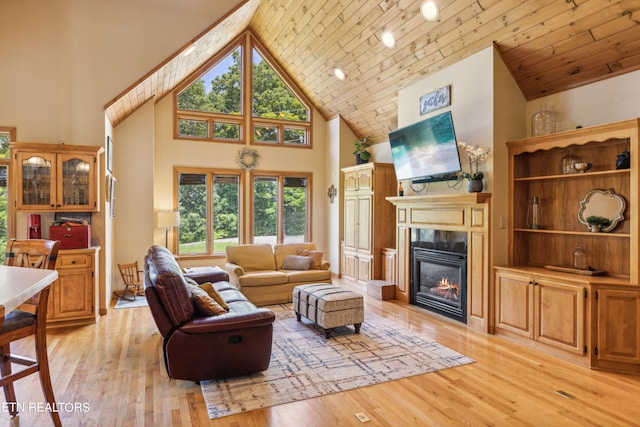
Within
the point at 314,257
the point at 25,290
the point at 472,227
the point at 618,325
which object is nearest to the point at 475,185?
the point at 472,227

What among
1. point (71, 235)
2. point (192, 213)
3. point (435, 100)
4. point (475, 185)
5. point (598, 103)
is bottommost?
point (71, 235)

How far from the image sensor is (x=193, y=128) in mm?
7527

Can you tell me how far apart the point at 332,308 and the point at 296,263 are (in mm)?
1995

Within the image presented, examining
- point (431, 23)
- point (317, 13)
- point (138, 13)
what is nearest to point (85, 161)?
point (138, 13)

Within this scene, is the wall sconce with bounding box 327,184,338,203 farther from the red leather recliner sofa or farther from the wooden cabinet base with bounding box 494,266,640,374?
Answer: the red leather recliner sofa

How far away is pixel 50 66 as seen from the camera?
4887mm

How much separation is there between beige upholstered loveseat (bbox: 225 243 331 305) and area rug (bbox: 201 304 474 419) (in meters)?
1.00

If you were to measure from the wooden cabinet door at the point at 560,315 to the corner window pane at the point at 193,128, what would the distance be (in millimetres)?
6366

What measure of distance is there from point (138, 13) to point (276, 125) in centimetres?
366

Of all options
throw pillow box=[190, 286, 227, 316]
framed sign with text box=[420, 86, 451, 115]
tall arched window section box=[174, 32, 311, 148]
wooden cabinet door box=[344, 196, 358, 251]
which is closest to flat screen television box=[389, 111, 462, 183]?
framed sign with text box=[420, 86, 451, 115]

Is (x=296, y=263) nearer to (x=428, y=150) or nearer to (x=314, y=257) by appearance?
(x=314, y=257)

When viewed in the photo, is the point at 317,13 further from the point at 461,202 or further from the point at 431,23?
the point at 461,202

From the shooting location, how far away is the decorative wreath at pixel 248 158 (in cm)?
784

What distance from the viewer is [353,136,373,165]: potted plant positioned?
24.4ft
